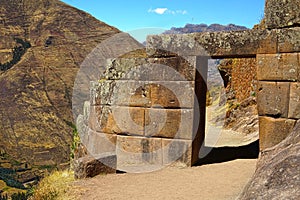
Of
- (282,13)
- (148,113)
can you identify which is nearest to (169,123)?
(148,113)

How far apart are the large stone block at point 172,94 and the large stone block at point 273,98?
4.43 feet

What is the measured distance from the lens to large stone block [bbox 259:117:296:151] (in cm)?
737

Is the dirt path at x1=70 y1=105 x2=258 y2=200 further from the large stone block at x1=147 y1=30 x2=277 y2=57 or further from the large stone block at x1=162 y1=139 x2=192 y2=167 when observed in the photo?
the large stone block at x1=147 y1=30 x2=277 y2=57

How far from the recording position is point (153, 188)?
6953 millimetres

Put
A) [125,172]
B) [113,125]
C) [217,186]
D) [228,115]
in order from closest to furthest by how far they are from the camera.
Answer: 1. [217,186]
2. [125,172]
3. [113,125]
4. [228,115]

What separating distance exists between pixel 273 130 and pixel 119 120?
10.6 feet

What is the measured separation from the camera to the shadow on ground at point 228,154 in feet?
29.1

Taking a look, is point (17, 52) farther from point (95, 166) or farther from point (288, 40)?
point (288, 40)

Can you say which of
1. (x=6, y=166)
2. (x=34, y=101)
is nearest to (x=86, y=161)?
(x=6, y=166)

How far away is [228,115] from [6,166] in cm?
7030

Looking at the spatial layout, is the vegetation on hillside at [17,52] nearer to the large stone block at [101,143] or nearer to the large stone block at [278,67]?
the large stone block at [101,143]

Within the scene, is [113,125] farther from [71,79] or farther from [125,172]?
[71,79]

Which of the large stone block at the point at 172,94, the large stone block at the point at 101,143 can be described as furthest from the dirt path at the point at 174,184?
the large stone block at the point at 172,94

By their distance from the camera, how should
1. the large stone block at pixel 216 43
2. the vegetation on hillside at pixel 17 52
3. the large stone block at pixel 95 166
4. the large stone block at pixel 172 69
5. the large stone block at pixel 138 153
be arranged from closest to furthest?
the large stone block at pixel 216 43, the large stone block at pixel 95 166, the large stone block at pixel 172 69, the large stone block at pixel 138 153, the vegetation on hillside at pixel 17 52
